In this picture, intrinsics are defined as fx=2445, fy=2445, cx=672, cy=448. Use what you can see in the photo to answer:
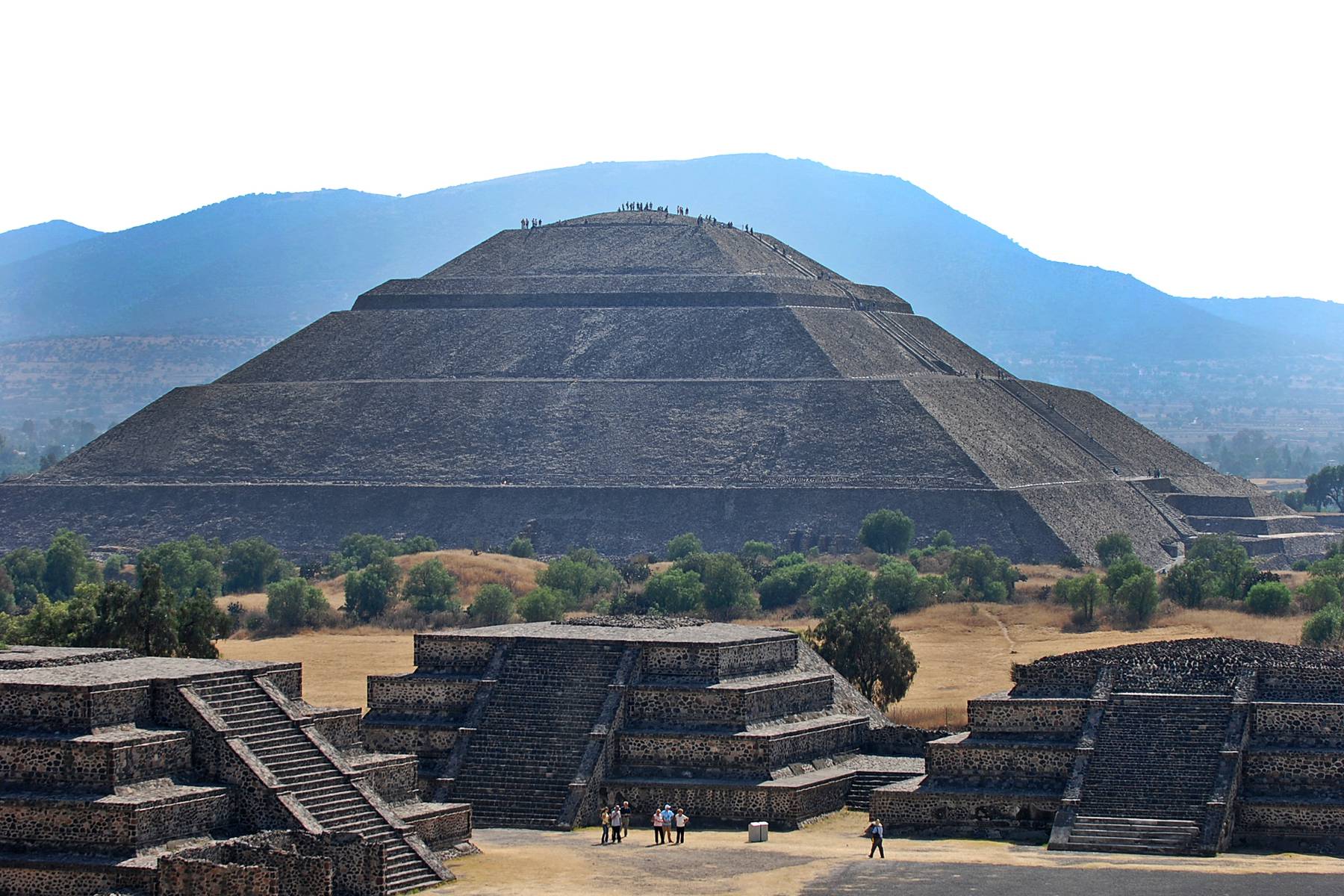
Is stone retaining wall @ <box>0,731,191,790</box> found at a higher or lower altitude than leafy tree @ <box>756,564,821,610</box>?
higher

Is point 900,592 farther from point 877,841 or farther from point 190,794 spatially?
point 190,794

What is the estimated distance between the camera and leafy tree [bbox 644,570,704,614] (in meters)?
74.3

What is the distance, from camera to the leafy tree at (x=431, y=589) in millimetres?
78625

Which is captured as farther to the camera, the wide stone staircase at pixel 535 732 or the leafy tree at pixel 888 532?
the leafy tree at pixel 888 532

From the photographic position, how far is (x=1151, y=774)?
38.2 meters

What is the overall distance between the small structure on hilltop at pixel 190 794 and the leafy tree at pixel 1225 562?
5009 centimetres

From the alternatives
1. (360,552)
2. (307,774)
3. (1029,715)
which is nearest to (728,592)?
(360,552)

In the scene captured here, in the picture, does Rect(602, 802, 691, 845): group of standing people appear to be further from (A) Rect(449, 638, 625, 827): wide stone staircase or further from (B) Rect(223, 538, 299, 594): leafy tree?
(B) Rect(223, 538, 299, 594): leafy tree

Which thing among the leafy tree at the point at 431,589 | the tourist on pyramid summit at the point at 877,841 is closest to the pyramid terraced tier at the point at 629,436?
the leafy tree at the point at 431,589

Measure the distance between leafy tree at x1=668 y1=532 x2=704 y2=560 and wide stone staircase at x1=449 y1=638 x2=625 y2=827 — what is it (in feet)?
181

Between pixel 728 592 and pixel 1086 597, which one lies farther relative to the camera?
pixel 728 592

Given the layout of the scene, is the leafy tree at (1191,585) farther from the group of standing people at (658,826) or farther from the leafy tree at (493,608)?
the group of standing people at (658,826)

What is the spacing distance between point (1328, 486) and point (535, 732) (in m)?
118

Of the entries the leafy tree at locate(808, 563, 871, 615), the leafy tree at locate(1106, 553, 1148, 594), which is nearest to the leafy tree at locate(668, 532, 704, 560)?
the leafy tree at locate(808, 563, 871, 615)
